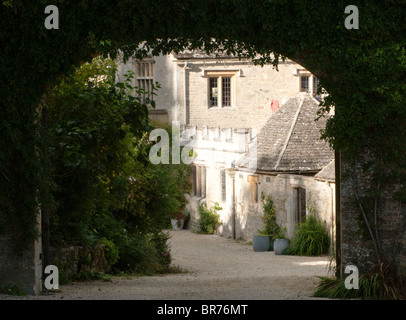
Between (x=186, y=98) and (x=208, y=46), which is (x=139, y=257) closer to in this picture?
(x=208, y=46)

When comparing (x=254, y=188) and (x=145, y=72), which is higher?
(x=145, y=72)

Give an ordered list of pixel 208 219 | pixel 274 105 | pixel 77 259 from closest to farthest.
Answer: pixel 77 259
pixel 208 219
pixel 274 105

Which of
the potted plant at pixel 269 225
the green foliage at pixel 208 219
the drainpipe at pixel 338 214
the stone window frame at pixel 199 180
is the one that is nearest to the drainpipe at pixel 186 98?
the stone window frame at pixel 199 180

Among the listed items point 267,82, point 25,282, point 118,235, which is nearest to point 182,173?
point 267,82

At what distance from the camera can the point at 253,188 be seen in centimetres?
2797

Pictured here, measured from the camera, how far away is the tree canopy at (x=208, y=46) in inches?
387

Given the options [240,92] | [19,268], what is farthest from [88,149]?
[240,92]

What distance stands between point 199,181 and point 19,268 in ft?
77.4

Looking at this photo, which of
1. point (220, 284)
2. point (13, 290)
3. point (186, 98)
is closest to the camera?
point (13, 290)

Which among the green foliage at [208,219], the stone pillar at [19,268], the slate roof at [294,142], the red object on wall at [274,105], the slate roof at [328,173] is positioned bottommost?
the green foliage at [208,219]

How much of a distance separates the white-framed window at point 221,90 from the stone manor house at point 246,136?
0.05m

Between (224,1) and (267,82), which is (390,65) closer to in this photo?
(224,1)

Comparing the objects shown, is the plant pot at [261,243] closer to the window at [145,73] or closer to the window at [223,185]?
the window at [223,185]

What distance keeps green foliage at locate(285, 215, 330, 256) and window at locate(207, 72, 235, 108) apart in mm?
15240
